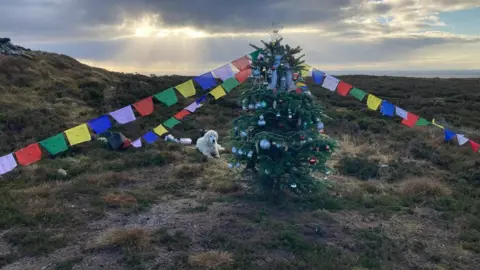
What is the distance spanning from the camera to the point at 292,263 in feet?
18.3

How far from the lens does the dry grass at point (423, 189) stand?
877cm

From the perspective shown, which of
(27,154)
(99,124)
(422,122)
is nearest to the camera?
(27,154)

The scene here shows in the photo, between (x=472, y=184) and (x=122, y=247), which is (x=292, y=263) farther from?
(x=472, y=184)

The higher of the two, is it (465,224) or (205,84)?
(205,84)

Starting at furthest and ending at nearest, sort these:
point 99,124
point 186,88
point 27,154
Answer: point 186,88 < point 99,124 < point 27,154

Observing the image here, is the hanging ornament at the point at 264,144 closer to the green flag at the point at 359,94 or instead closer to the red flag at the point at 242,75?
the red flag at the point at 242,75

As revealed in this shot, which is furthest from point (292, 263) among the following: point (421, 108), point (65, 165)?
point (421, 108)

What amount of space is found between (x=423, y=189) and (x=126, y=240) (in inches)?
255

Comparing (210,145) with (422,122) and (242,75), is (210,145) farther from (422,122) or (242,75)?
(422,122)

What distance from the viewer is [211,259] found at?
17.8ft

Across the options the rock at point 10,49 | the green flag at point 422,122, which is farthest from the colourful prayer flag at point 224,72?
the rock at point 10,49

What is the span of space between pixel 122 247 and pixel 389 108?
687 cm

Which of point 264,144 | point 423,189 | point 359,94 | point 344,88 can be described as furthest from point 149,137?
point 423,189

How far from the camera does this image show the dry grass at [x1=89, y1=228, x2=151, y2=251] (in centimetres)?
580
